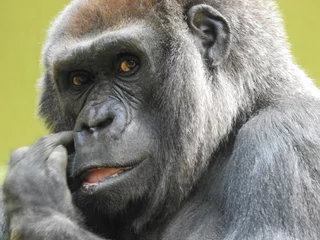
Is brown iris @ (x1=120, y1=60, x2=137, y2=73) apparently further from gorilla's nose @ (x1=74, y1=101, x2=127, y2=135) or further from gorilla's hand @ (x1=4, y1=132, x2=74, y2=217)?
gorilla's hand @ (x1=4, y1=132, x2=74, y2=217)

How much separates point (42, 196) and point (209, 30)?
4.65 feet

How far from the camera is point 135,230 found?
5.24 metres

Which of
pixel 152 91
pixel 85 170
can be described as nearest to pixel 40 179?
pixel 85 170

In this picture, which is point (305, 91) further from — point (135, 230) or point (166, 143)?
point (135, 230)

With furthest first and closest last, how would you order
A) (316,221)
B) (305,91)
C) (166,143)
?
(305,91) < (166,143) < (316,221)

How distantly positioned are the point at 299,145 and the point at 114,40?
1230 mm

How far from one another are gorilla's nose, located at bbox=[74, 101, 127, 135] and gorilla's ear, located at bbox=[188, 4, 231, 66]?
25.0 inches

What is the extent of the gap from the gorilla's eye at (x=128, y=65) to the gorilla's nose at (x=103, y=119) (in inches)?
8.4

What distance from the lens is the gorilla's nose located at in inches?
Answer: 198

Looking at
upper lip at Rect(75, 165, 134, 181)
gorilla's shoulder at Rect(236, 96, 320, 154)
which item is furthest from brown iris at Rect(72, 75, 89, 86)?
gorilla's shoulder at Rect(236, 96, 320, 154)

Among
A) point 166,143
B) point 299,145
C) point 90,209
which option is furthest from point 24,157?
point 299,145

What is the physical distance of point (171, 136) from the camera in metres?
5.13

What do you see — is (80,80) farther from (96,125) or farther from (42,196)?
(42,196)

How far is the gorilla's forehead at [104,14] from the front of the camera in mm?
5316
